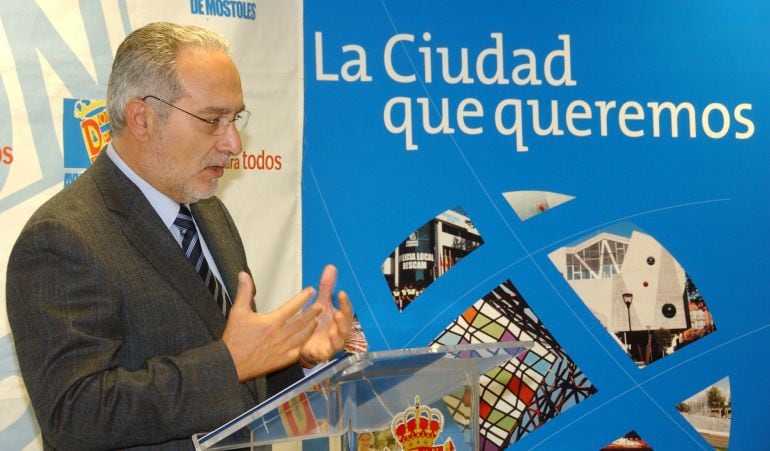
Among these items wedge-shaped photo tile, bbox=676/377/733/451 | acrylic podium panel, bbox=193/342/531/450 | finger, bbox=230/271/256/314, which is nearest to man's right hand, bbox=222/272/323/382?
finger, bbox=230/271/256/314

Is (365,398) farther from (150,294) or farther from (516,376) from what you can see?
(516,376)

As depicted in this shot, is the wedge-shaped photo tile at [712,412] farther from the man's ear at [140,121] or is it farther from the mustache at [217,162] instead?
the man's ear at [140,121]

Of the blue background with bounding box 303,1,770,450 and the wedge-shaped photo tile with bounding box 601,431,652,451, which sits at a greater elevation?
the blue background with bounding box 303,1,770,450

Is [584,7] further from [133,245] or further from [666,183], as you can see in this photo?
[133,245]

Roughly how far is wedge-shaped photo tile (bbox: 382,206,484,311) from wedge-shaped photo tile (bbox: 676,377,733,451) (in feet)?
3.99

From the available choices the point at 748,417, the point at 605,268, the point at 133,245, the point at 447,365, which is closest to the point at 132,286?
the point at 133,245

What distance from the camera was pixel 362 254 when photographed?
11.8 ft

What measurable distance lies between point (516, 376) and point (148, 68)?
2.28 metres

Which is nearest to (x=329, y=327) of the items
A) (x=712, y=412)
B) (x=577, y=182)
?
(x=577, y=182)

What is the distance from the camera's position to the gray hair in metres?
2.03

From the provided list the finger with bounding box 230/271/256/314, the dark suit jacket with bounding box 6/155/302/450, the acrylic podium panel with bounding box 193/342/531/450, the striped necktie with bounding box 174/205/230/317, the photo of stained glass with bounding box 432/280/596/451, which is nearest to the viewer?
the acrylic podium panel with bounding box 193/342/531/450

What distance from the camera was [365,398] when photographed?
5.52ft

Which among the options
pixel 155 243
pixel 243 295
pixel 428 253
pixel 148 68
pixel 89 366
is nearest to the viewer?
pixel 89 366

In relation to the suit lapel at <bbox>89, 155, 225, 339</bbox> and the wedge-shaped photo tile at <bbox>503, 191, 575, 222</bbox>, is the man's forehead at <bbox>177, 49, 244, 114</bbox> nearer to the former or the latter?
the suit lapel at <bbox>89, 155, 225, 339</bbox>
